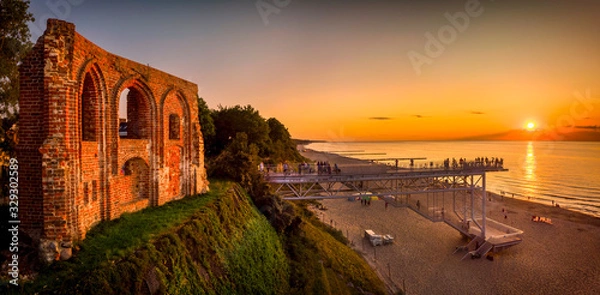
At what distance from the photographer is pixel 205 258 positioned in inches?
426

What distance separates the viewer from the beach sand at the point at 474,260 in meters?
20.3

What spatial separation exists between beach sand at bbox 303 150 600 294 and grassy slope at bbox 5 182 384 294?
14.4 ft

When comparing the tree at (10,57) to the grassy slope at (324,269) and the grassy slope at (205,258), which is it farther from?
the grassy slope at (324,269)

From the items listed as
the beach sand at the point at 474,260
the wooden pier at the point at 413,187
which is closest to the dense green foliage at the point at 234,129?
the beach sand at the point at 474,260

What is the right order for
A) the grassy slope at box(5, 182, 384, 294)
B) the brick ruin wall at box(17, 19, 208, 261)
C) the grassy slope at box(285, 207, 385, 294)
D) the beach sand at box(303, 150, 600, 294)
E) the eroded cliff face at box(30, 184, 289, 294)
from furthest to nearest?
the beach sand at box(303, 150, 600, 294) → the grassy slope at box(285, 207, 385, 294) → the brick ruin wall at box(17, 19, 208, 261) → the grassy slope at box(5, 182, 384, 294) → the eroded cliff face at box(30, 184, 289, 294)

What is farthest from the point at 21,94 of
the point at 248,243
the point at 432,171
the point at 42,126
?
the point at 432,171

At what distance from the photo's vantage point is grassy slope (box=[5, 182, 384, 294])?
7.80m

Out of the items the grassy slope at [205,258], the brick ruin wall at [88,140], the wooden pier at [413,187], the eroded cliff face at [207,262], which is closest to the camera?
the eroded cliff face at [207,262]

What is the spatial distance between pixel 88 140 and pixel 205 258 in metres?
6.25

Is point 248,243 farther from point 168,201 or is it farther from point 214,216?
point 168,201

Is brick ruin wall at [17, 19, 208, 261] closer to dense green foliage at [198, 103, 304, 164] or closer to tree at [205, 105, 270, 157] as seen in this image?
dense green foliage at [198, 103, 304, 164]

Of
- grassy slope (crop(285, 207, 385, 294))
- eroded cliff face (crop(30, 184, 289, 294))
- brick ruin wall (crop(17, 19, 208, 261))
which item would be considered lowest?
grassy slope (crop(285, 207, 385, 294))

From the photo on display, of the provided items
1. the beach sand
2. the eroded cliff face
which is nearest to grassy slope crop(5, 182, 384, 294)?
the eroded cliff face

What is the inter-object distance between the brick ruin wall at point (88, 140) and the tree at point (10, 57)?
28.5 feet
